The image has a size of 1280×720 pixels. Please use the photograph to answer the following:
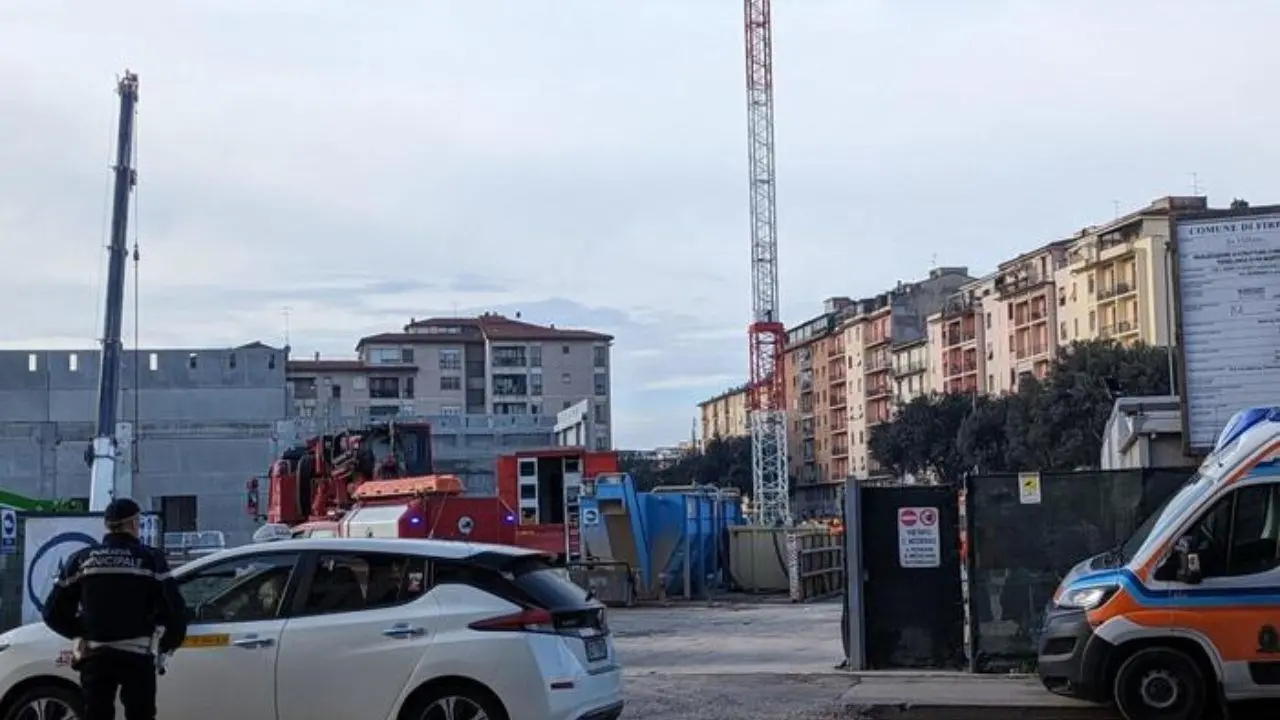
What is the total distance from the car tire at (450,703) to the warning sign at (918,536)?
7.40 m

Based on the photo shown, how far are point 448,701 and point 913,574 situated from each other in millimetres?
7553

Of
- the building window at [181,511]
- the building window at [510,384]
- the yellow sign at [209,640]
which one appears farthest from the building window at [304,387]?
the yellow sign at [209,640]

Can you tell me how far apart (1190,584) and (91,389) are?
5610 centimetres

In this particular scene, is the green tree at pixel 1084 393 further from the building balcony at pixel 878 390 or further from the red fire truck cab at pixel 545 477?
the building balcony at pixel 878 390

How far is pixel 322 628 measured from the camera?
10.5 metres

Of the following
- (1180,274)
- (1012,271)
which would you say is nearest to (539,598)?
(1180,274)

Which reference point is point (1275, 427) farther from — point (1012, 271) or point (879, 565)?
point (1012, 271)

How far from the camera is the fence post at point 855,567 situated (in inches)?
651

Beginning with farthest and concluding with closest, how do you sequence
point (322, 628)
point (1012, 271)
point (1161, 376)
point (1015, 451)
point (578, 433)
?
point (1012, 271)
point (1015, 451)
point (1161, 376)
point (578, 433)
point (322, 628)

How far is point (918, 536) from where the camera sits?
1661cm

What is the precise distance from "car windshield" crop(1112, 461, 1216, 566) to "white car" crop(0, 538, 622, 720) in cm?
486

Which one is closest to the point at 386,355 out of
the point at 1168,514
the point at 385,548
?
the point at 1168,514

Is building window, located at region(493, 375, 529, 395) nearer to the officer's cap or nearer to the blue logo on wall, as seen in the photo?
the blue logo on wall

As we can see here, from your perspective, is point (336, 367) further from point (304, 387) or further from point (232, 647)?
point (232, 647)
